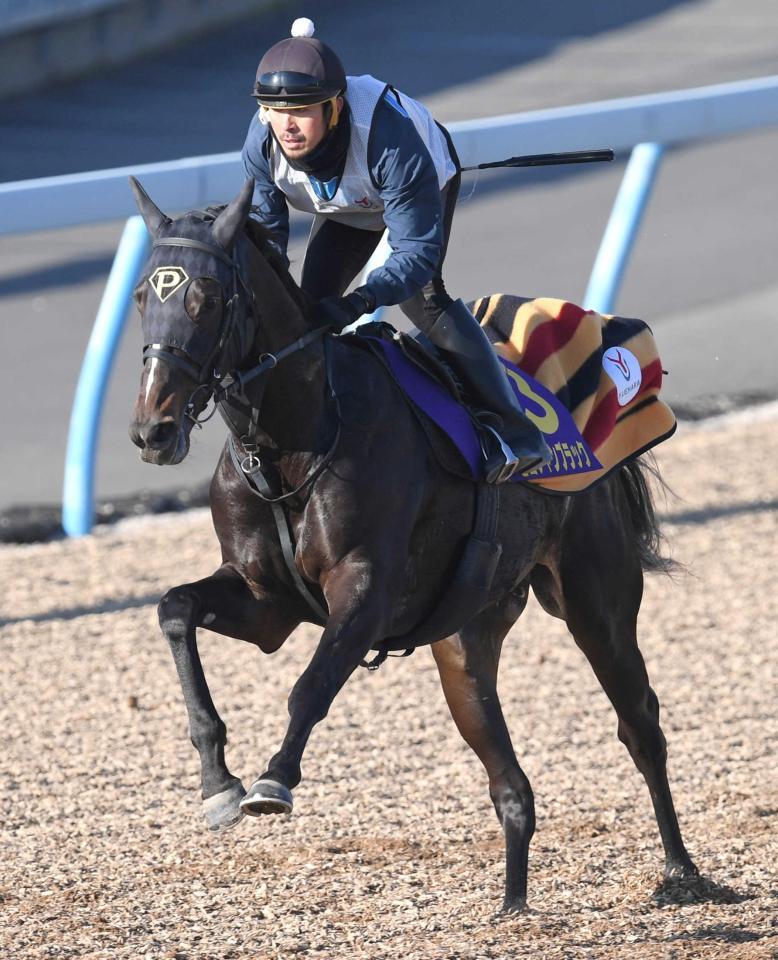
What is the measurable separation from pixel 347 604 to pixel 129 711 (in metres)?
2.86

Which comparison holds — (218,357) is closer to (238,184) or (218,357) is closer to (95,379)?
(238,184)

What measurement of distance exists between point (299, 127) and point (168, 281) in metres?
A: 0.60

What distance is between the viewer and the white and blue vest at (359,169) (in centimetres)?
438

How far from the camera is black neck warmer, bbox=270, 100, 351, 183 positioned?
4363 millimetres

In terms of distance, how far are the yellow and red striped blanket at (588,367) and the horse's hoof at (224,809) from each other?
1598 millimetres

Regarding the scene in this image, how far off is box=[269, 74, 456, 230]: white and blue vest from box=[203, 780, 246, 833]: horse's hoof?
1.52m

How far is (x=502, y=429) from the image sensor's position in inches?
194

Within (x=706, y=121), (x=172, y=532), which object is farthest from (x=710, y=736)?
(x=706, y=121)

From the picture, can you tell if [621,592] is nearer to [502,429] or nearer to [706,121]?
[502,429]

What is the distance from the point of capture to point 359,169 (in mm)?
4418

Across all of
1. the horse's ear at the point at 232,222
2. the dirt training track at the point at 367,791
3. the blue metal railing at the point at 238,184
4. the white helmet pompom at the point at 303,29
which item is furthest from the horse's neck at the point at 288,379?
the blue metal railing at the point at 238,184

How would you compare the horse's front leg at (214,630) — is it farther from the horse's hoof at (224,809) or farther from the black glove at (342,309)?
the black glove at (342,309)

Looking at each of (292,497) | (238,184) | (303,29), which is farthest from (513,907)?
(238,184)

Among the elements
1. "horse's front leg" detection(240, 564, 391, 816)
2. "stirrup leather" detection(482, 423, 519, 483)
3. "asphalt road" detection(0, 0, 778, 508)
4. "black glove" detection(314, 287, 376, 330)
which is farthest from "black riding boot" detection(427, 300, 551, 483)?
"asphalt road" detection(0, 0, 778, 508)
